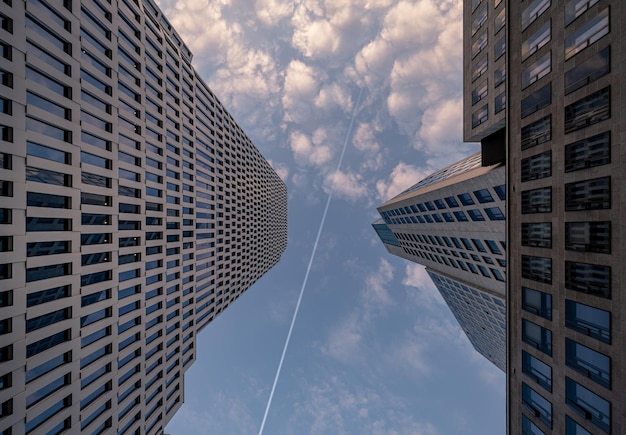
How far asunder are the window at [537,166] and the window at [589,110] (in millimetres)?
2369

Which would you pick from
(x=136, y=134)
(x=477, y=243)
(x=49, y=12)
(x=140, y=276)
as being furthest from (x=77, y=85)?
(x=477, y=243)

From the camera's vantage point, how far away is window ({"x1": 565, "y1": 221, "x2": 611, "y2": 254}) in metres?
15.8

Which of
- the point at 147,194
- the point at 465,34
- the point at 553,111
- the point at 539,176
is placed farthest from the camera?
the point at 465,34

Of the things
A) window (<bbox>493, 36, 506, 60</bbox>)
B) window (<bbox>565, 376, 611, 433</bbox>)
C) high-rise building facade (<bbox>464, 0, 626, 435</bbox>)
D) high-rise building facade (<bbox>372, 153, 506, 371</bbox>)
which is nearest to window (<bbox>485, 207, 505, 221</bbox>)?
high-rise building facade (<bbox>372, 153, 506, 371</bbox>)

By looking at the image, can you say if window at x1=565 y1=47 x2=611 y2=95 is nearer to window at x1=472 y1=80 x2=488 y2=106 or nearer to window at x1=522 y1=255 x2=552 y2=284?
window at x1=522 y1=255 x2=552 y2=284

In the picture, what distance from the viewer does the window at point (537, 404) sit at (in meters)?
20.4

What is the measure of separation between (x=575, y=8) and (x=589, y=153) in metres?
9.74

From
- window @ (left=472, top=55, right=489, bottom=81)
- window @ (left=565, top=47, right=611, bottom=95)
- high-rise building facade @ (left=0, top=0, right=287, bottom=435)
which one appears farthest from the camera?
window @ (left=472, top=55, right=489, bottom=81)

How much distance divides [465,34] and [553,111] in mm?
22342

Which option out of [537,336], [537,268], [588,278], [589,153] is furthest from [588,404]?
[589,153]

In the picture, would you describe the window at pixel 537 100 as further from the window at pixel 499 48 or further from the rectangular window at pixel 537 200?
the window at pixel 499 48

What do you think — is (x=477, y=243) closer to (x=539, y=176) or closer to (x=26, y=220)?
(x=539, y=176)

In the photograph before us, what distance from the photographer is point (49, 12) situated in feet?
63.5

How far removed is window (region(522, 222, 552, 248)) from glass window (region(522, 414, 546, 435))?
14.9 metres
